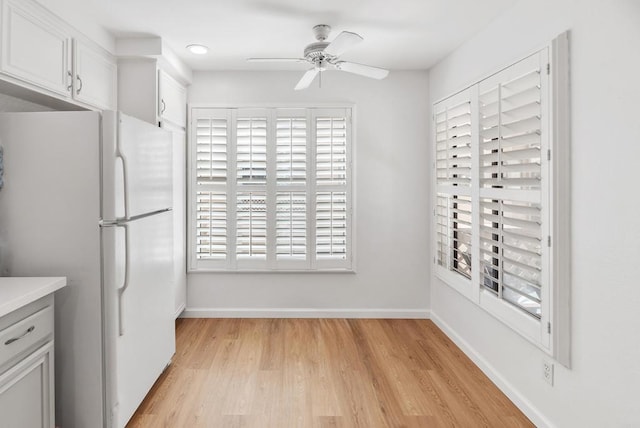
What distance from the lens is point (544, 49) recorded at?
2.09m

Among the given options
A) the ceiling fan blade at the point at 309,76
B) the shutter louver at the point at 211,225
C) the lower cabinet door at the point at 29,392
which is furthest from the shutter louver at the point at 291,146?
the lower cabinet door at the point at 29,392

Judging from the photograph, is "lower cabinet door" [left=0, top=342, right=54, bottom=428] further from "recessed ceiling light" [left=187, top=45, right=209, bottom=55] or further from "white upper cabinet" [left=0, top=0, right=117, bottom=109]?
"recessed ceiling light" [left=187, top=45, right=209, bottom=55]

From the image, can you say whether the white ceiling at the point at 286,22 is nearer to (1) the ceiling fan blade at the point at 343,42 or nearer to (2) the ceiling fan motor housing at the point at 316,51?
(2) the ceiling fan motor housing at the point at 316,51

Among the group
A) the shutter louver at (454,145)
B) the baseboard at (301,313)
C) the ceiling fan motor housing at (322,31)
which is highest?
the ceiling fan motor housing at (322,31)

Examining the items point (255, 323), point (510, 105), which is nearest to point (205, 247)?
point (255, 323)

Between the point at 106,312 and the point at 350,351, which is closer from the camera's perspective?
the point at 106,312

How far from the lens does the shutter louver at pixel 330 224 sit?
13.1ft

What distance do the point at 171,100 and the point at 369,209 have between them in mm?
2118

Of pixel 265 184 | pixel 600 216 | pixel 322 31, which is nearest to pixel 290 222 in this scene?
pixel 265 184

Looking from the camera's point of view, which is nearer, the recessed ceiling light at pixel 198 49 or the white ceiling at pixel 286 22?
the white ceiling at pixel 286 22

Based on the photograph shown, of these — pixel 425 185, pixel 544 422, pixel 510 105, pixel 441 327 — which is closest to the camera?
pixel 544 422

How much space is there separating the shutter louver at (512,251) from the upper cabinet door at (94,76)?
9.21 feet

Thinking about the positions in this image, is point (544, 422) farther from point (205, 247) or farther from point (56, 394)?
point (205, 247)

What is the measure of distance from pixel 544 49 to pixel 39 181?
2719mm
